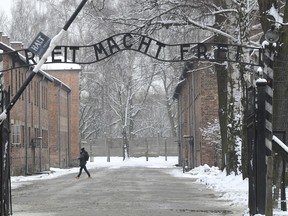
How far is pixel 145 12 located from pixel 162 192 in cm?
640

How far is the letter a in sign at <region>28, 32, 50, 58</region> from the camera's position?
12.5m

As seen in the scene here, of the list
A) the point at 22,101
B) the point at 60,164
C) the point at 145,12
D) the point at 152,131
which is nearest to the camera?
the point at 145,12

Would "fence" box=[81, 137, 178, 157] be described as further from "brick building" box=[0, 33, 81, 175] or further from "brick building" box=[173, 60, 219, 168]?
"brick building" box=[173, 60, 219, 168]

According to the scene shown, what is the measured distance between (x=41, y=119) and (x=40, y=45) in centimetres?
4023

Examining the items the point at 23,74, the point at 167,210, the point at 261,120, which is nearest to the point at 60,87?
the point at 23,74

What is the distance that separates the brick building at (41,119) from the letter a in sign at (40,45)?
20.3 m

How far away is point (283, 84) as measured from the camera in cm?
1507

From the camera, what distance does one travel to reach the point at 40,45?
12.5 metres

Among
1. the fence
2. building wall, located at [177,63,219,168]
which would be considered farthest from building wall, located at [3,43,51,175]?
the fence

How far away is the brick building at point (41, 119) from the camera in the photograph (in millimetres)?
41181

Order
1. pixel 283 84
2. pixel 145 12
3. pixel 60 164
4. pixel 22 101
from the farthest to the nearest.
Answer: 1. pixel 60 164
2. pixel 22 101
3. pixel 145 12
4. pixel 283 84

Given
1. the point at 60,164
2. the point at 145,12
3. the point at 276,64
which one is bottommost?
the point at 60,164

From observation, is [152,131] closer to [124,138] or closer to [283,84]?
[124,138]

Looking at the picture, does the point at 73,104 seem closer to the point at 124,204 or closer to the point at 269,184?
the point at 124,204
